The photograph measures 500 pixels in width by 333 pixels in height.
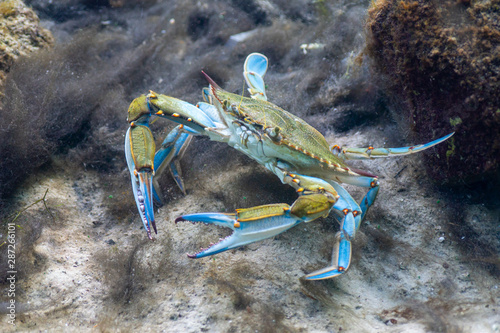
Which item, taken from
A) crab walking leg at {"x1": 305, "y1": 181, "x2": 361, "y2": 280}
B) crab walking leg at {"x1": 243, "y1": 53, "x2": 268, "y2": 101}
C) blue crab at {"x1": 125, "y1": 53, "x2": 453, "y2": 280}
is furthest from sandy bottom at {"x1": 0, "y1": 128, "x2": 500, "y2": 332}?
crab walking leg at {"x1": 243, "y1": 53, "x2": 268, "y2": 101}

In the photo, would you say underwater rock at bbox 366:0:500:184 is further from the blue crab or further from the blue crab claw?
the blue crab claw

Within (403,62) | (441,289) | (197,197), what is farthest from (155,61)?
(441,289)

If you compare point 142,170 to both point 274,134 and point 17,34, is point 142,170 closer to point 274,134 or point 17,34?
point 274,134

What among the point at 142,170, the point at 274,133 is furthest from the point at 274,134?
the point at 142,170

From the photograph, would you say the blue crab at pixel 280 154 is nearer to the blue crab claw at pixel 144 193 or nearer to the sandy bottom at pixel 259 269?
the blue crab claw at pixel 144 193

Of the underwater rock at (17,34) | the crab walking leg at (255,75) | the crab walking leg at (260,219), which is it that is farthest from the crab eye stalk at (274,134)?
the underwater rock at (17,34)

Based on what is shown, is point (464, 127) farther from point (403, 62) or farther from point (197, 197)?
point (197, 197)
